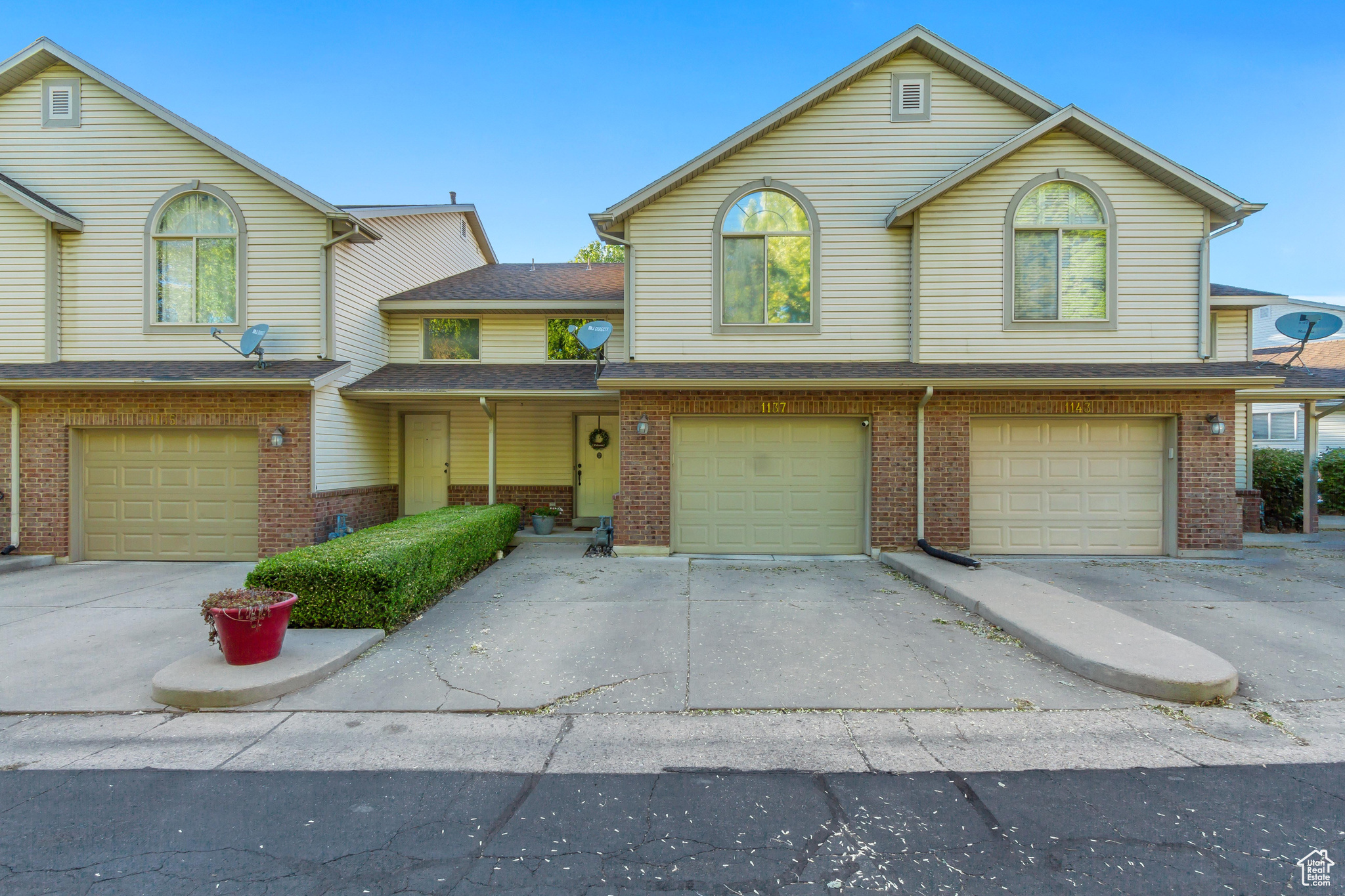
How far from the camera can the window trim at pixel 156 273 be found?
394 inches

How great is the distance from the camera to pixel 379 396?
35.1 feet

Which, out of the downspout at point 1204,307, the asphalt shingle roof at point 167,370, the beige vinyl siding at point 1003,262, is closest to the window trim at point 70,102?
the asphalt shingle roof at point 167,370

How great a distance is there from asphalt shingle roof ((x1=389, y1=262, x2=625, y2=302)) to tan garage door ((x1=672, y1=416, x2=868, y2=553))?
138 inches

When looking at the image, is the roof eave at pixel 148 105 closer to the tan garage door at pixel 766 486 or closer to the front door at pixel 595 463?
the front door at pixel 595 463

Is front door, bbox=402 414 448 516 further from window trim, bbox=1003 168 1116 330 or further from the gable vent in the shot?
window trim, bbox=1003 168 1116 330

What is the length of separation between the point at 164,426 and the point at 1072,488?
1428cm

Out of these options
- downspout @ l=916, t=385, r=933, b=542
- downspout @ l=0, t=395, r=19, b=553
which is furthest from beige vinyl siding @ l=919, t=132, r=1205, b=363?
downspout @ l=0, t=395, r=19, b=553

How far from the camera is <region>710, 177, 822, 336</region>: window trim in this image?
379 inches

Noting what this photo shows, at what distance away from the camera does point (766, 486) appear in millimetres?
9719

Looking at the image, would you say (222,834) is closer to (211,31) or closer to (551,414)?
(551,414)

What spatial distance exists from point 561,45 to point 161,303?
18.7m

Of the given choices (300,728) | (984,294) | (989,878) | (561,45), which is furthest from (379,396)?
(561,45)

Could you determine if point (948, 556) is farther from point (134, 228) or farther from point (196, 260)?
point (134, 228)

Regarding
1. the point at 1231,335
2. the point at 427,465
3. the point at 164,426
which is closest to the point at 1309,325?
the point at 1231,335
